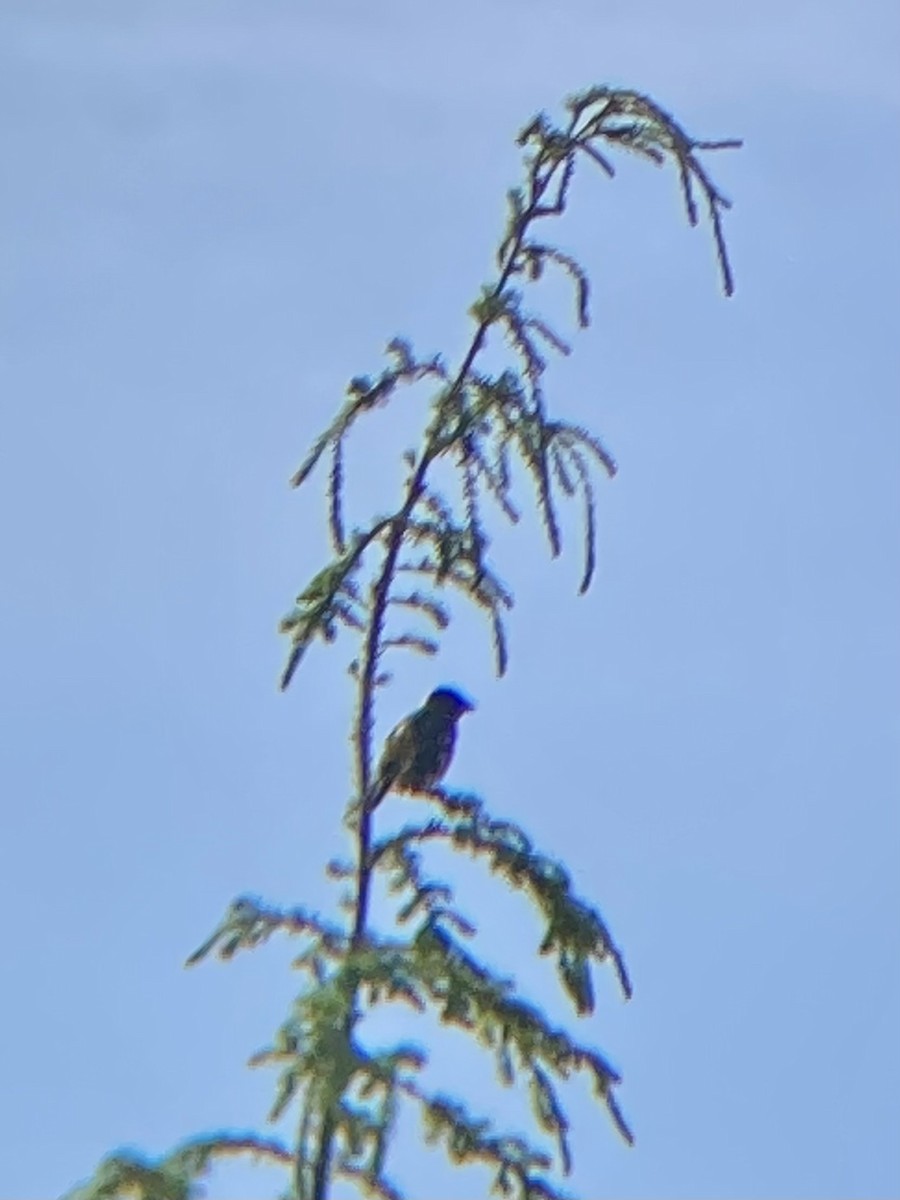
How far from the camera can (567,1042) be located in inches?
320

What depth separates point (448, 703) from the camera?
10062 mm

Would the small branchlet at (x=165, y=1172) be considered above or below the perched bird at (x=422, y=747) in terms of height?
below

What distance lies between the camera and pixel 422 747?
943 centimetres

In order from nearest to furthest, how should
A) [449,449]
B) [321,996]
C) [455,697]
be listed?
[321,996] < [449,449] < [455,697]

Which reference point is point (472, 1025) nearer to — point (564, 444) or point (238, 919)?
point (238, 919)

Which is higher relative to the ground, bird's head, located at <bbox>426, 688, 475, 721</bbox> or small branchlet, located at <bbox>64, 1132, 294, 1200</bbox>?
bird's head, located at <bbox>426, 688, 475, 721</bbox>

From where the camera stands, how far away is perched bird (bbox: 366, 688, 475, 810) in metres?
9.05

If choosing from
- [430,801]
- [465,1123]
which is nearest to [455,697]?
[430,801]

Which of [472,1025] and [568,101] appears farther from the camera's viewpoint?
[568,101]

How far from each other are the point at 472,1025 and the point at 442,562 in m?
1.19

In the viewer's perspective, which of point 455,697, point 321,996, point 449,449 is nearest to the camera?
point 321,996

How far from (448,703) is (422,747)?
646mm

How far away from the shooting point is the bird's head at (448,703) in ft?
32.8

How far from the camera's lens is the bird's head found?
999 centimetres
